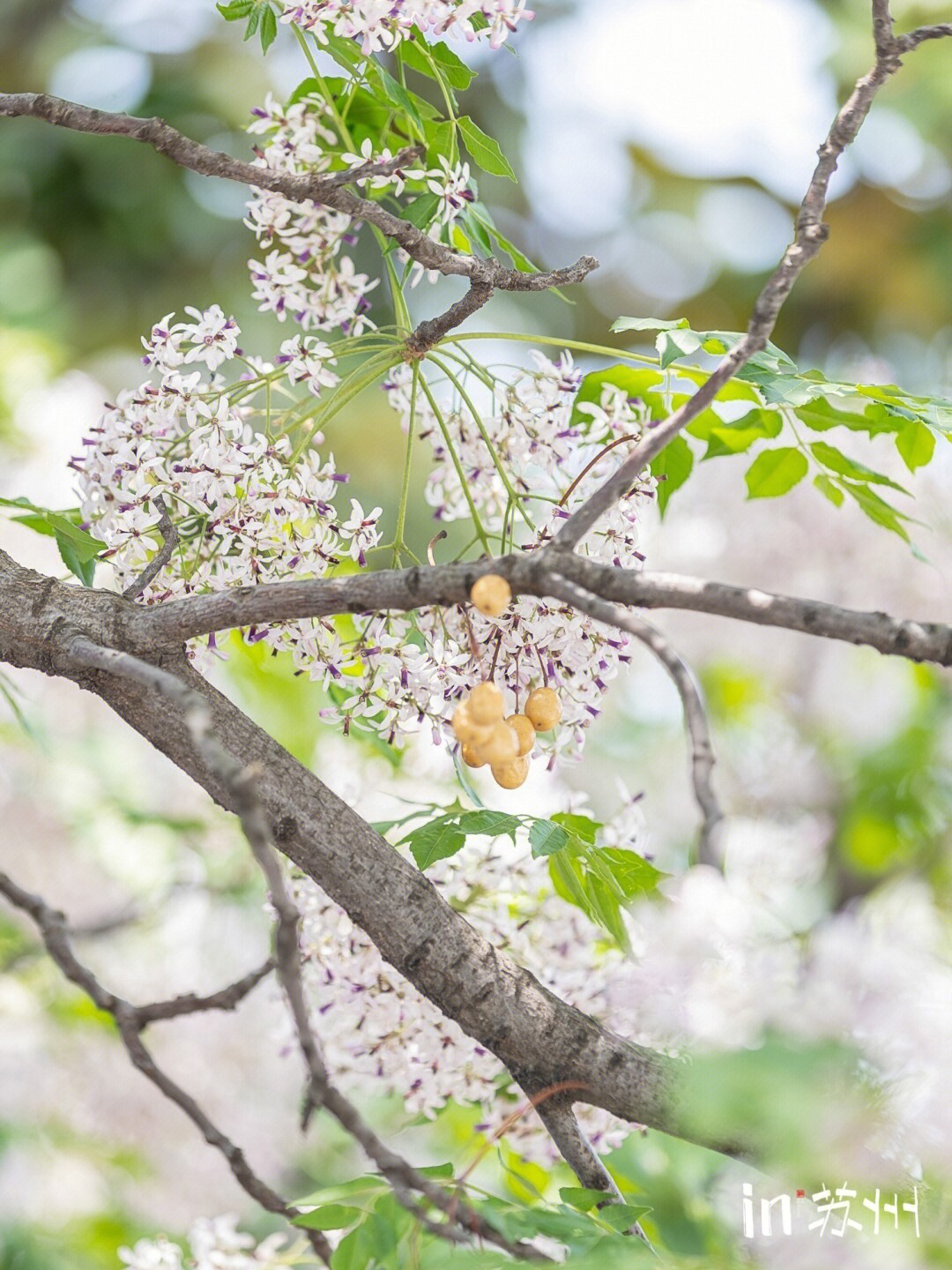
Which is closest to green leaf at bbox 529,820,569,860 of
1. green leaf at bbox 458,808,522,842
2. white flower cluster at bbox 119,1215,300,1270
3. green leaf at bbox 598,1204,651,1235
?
green leaf at bbox 458,808,522,842

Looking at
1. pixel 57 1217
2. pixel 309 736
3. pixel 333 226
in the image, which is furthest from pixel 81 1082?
pixel 333 226

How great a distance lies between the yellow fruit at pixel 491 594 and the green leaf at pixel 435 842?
0.46ft

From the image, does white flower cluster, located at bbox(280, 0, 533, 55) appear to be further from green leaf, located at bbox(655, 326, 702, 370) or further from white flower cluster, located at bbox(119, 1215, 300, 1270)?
white flower cluster, located at bbox(119, 1215, 300, 1270)

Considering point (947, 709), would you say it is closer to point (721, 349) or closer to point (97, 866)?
point (97, 866)

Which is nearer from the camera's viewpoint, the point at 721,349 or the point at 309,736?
the point at 721,349

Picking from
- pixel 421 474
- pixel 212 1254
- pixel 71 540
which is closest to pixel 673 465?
pixel 71 540

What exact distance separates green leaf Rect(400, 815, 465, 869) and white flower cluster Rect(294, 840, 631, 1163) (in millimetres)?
93

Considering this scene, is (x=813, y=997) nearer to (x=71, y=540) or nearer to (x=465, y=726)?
(x=465, y=726)

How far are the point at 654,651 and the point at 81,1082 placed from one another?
1.35 m

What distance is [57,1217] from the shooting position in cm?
132

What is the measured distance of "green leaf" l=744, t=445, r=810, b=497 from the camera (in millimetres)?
486

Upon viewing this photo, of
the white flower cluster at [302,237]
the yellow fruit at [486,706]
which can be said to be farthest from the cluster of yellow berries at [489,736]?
the white flower cluster at [302,237]

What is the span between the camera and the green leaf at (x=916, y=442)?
445 millimetres

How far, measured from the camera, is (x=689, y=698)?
248mm
